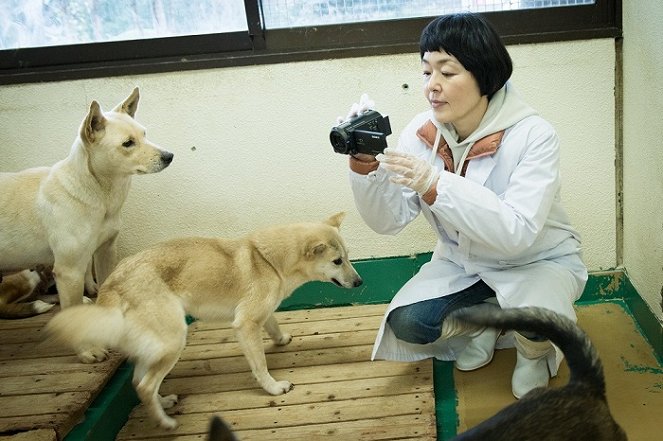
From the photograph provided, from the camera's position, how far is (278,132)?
349 centimetres

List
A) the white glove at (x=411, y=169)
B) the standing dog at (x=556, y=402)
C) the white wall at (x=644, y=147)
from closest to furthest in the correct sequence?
the standing dog at (x=556, y=402) < the white glove at (x=411, y=169) < the white wall at (x=644, y=147)

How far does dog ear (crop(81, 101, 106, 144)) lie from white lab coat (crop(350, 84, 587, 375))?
43.1 inches

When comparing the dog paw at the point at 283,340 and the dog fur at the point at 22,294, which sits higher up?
the dog fur at the point at 22,294

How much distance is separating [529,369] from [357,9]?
183cm

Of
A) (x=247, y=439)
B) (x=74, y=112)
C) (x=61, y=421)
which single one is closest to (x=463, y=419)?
(x=247, y=439)

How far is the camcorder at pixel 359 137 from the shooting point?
2445mm

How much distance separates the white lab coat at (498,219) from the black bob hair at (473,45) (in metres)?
0.15

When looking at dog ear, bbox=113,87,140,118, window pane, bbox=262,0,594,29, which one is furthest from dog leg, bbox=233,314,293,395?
window pane, bbox=262,0,594,29

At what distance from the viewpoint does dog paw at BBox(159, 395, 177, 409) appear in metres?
2.86

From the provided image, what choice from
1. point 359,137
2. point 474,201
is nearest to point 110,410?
point 359,137

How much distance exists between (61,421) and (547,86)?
2.51 m

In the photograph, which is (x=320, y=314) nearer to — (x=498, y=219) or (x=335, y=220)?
(x=335, y=220)

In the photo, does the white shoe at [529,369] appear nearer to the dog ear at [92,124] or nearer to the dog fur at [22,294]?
the dog ear at [92,124]

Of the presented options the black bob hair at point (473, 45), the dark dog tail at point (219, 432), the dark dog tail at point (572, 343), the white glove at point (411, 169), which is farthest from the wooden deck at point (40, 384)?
the black bob hair at point (473, 45)
